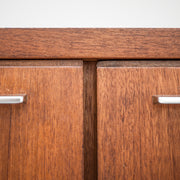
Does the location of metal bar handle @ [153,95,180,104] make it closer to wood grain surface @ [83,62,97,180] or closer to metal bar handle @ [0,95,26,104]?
wood grain surface @ [83,62,97,180]

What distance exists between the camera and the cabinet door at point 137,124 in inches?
8.2

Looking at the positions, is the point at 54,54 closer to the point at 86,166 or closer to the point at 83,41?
the point at 83,41

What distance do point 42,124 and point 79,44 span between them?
141 mm

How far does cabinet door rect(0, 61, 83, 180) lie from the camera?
206mm

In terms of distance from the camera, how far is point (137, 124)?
0.70ft

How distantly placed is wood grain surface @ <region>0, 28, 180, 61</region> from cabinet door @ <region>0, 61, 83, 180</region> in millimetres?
25
